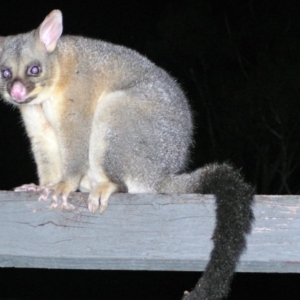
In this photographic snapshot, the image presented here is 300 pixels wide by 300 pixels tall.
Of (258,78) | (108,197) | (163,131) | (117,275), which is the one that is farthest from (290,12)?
(108,197)

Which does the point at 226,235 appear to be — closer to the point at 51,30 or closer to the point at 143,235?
the point at 143,235

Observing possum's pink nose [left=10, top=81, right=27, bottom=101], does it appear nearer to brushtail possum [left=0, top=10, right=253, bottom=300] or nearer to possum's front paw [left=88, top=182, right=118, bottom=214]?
brushtail possum [left=0, top=10, right=253, bottom=300]

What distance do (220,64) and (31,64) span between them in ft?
33.4

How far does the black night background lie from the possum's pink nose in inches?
247

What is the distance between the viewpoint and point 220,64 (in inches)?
549

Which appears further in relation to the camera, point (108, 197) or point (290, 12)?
point (290, 12)

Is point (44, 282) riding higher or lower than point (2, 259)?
lower

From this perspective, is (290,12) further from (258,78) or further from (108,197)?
(108,197)

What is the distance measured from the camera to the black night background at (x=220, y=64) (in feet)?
36.3

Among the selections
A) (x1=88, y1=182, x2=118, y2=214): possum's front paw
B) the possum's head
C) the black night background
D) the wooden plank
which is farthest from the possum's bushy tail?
the black night background

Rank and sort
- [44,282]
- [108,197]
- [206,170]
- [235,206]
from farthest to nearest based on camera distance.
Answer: [44,282]
[206,170]
[108,197]
[235,206]

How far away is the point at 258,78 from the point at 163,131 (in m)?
9.09

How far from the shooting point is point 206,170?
333 centimetres

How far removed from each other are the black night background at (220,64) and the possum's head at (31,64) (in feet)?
20.1
